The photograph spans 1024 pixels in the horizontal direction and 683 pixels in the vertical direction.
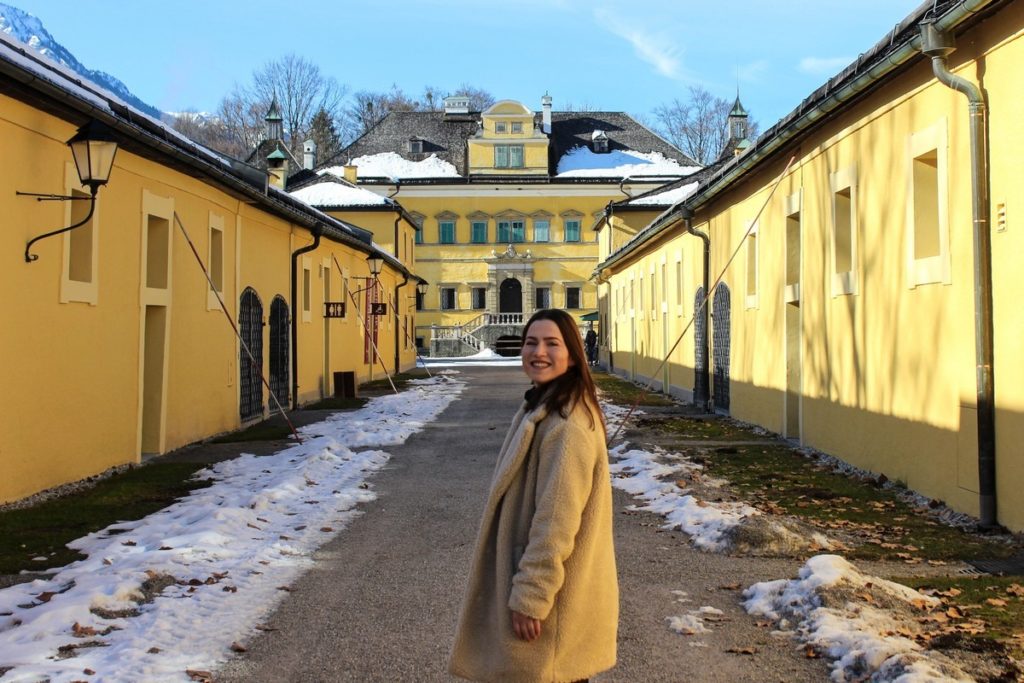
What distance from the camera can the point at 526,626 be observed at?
3207 mm

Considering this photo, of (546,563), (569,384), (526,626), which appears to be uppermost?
(569,384)

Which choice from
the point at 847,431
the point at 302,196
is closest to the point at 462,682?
the point at 847,431

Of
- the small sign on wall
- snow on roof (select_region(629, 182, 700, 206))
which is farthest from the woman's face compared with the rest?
snow on roof (select_region(629, 182, 700, 206))

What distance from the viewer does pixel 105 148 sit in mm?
10055

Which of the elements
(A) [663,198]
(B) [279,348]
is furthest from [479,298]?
(B) [279,348]

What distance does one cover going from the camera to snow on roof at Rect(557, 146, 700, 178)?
2611 inches

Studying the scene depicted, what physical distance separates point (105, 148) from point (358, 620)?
6261 millimetres

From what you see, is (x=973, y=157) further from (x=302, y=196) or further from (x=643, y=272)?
(x=302, y=196)

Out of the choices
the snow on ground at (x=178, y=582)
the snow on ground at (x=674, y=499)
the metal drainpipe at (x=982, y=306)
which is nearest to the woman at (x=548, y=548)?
the snow on ground at (x=178, y=582)

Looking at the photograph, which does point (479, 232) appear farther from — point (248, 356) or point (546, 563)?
point (546, 563)

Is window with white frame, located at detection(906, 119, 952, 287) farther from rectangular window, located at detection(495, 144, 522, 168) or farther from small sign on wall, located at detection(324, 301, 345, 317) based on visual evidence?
rectangular window, located at detection(495, 144, 522, 168)

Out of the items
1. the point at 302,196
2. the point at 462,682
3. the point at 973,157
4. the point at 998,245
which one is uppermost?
the point at 302,196

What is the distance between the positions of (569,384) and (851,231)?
9.25 m

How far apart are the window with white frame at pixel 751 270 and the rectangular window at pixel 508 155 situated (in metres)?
50.0
